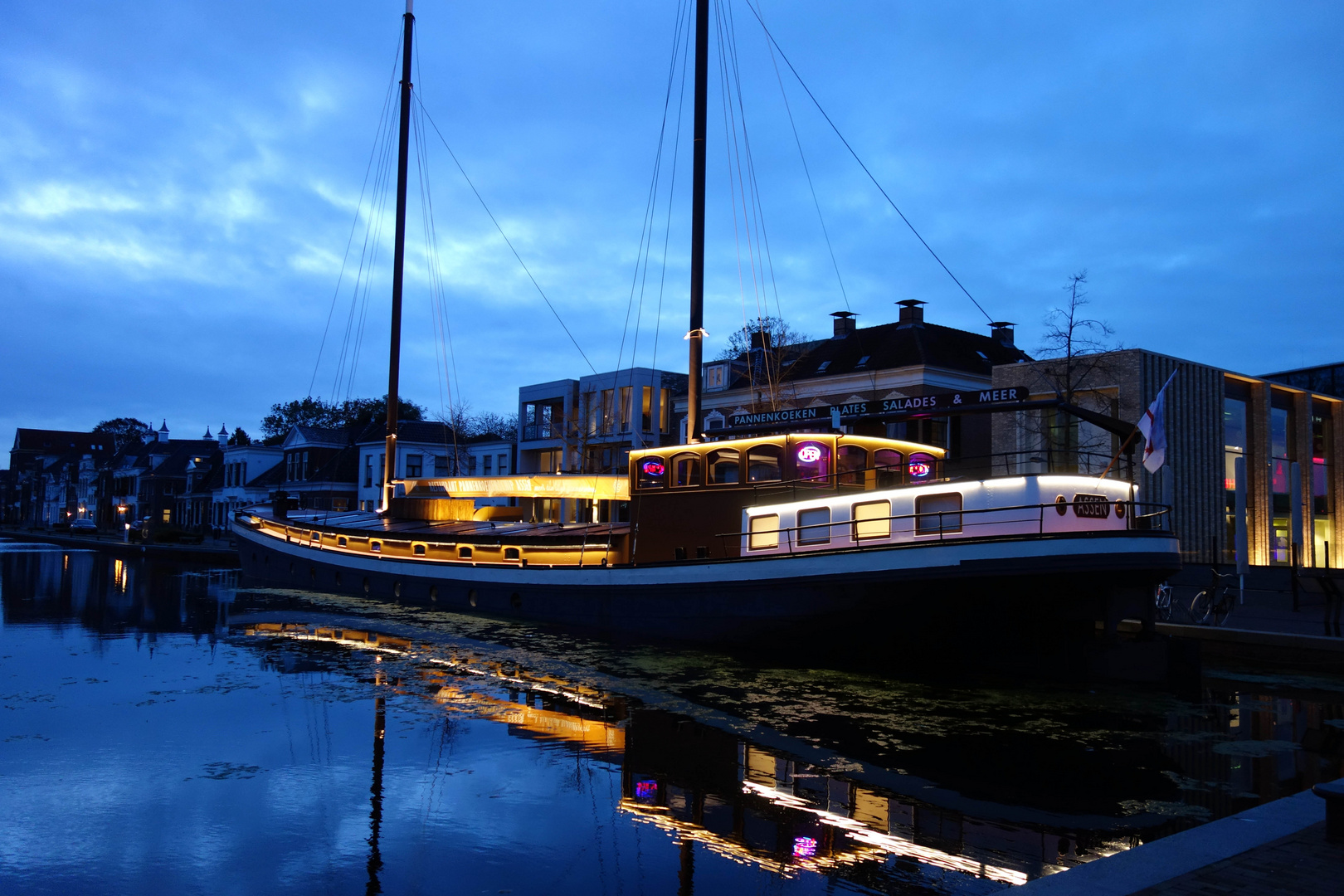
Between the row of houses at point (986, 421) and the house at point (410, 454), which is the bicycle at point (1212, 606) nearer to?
the row of houses at point (986, 421)

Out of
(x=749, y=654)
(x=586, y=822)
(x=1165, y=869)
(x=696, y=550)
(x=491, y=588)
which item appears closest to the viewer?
(x=1165, y=869)

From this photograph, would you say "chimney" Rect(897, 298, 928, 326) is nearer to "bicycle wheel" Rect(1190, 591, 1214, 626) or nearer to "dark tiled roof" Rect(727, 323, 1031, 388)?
"dark tiled roof" Rect(727, 323, 1031, 388)

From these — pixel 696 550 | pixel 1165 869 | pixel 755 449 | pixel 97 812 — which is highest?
pixel 755 449

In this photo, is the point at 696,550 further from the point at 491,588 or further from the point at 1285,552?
the point at 1285,552

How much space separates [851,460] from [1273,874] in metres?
11.9

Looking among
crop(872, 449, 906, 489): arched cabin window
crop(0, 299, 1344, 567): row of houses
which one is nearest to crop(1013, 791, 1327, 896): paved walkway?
crop(0, 299, 1344, 567): row of houses

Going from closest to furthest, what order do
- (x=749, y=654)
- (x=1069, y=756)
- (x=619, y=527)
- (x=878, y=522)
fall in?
(x=1069, y=756)
(x=878, y=522)
(x=749, y=654)
(x=619, y=527)

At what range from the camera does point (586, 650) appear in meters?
17.5

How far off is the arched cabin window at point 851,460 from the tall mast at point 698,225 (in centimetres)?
345

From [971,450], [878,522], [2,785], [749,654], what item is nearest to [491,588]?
[749,654]

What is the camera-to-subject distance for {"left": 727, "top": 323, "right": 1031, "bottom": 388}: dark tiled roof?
39844 mm

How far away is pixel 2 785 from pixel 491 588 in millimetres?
13856

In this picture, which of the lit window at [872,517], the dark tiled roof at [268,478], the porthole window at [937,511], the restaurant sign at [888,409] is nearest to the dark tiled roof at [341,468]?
the dark tiled roof at [268,478]

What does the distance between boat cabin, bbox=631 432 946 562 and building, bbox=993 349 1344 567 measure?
44.5 feet
